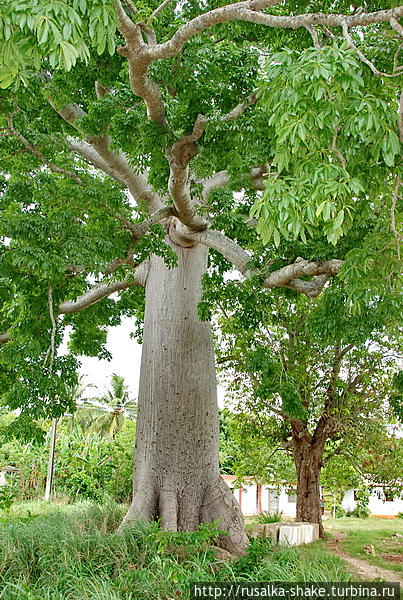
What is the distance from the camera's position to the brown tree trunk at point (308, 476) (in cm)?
1095

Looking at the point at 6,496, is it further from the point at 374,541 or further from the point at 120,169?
the point at 374,541

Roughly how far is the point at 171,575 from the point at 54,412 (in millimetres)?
2687

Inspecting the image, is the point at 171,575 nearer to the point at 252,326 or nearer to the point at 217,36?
the point at 252,326

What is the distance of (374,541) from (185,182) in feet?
26.7

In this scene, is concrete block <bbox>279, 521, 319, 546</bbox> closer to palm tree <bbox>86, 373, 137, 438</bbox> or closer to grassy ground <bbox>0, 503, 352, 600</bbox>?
grassy ground <bbox>0, 503, 352, 600</bbox>

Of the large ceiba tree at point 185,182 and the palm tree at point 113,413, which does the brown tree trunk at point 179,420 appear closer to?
the large ceiba tree at point 185,182

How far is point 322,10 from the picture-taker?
535 centimetres

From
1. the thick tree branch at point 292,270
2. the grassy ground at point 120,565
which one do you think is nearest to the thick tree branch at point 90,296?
the thick tree branch at point 292,270

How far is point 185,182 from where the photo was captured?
645cm

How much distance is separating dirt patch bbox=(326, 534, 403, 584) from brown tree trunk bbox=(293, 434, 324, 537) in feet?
2.01

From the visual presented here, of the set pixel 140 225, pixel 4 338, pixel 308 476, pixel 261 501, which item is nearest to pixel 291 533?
pixel 308 476

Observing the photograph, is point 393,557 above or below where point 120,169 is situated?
below

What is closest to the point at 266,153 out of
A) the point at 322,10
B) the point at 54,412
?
the point at 322,10

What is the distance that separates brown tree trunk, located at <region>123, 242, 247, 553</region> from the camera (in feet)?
22.7
